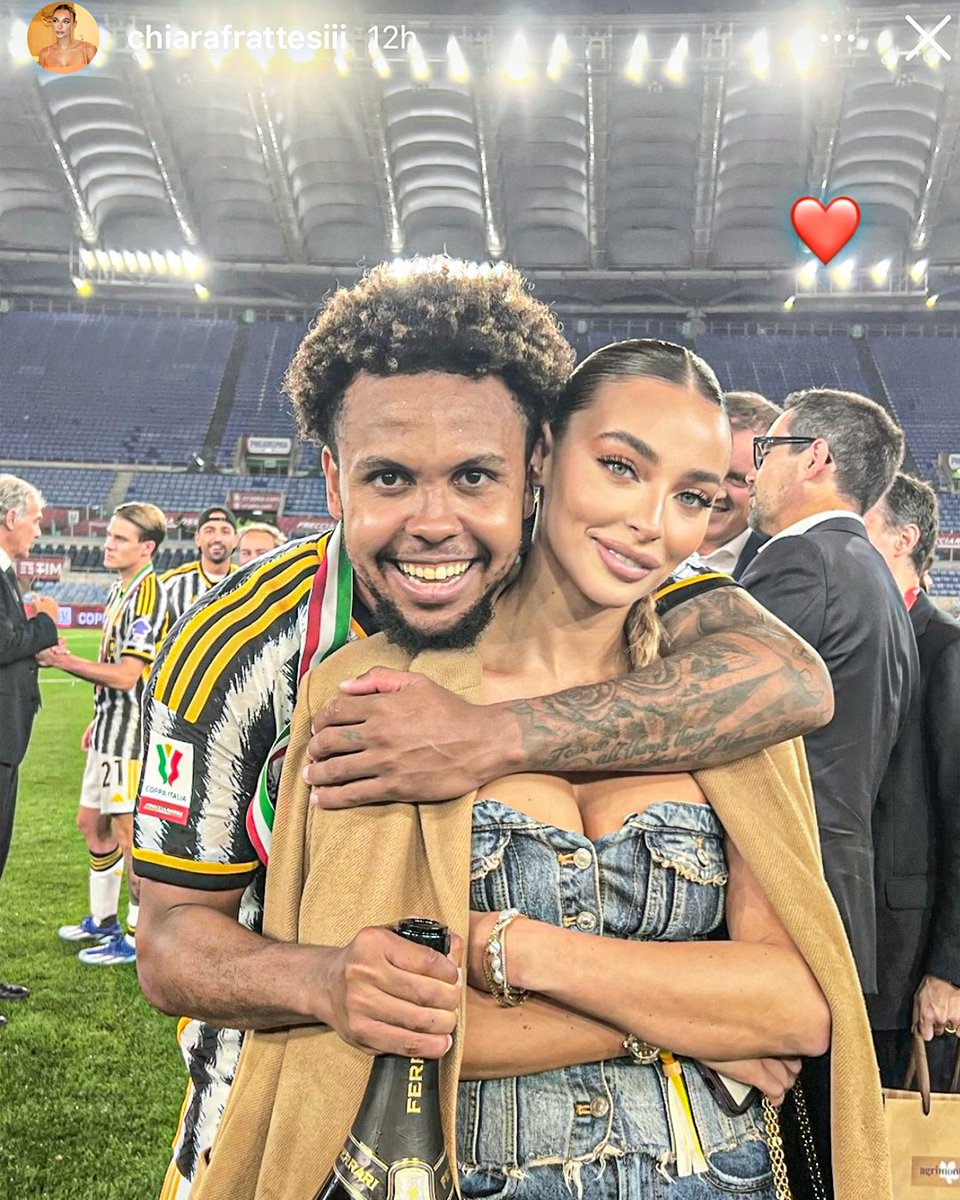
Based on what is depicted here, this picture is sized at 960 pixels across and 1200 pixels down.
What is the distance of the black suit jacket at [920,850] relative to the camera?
112 inches

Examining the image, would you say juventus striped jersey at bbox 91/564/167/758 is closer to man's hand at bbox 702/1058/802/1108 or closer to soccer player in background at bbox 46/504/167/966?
soccer player in background at bbox 46/504/167/966

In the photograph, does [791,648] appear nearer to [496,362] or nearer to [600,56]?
[496,362]

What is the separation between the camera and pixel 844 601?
276 centimetres

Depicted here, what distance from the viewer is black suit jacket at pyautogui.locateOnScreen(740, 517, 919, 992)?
8.65 ft

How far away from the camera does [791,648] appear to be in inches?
62.7

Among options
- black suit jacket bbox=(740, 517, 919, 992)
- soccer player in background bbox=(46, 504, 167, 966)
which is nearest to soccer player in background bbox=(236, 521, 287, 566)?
soccer player in background bbox=(46, 504, 167, 966)

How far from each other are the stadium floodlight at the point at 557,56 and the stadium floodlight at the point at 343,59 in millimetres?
4622

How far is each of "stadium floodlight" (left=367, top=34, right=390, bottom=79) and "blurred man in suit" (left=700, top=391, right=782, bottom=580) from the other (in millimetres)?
22010

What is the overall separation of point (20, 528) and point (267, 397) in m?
31.2

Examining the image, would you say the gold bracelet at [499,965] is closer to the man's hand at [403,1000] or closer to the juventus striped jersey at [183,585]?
the man's hand at [403,1000]

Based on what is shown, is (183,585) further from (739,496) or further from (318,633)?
(318,633)

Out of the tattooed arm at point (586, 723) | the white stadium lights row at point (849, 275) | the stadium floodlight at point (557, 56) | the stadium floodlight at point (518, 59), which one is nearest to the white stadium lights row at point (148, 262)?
the stadium floodlight at point (518, 59)

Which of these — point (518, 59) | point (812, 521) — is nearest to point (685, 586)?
point (812, 521)

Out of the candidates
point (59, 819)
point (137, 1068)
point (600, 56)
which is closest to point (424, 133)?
point (600, 56)
